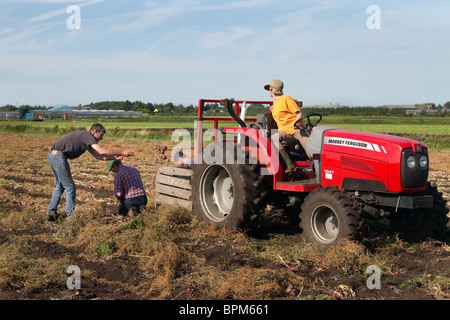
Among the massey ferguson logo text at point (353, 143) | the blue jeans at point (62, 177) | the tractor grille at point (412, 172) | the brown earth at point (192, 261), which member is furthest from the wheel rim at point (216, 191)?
the tractor grille at point (412, 172)

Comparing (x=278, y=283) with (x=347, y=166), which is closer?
(x=278, y=283)

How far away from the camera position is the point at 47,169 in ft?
47.0

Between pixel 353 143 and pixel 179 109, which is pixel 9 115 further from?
pixel 353 143

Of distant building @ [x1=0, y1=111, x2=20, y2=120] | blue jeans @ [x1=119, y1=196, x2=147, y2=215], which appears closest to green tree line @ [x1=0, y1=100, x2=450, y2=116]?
distant building @ [x1=0, y1=111, x2=20, y2=120]

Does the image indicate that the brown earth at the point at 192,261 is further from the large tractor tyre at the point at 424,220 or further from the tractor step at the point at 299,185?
the tractor step at the point at 299,185

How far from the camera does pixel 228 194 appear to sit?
7250 millimetres

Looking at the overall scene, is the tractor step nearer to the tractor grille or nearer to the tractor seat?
the tractor seat

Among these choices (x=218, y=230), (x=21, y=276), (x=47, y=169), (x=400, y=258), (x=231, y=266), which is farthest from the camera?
(x=47, y=169)

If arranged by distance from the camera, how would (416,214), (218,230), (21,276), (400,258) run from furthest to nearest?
(218,230)
(416,214)
(400,258)
(21,276)

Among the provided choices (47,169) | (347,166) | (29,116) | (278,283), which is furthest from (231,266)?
(29,116)

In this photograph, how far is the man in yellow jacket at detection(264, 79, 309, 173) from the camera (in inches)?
256

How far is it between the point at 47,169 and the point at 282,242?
32.9 feet
